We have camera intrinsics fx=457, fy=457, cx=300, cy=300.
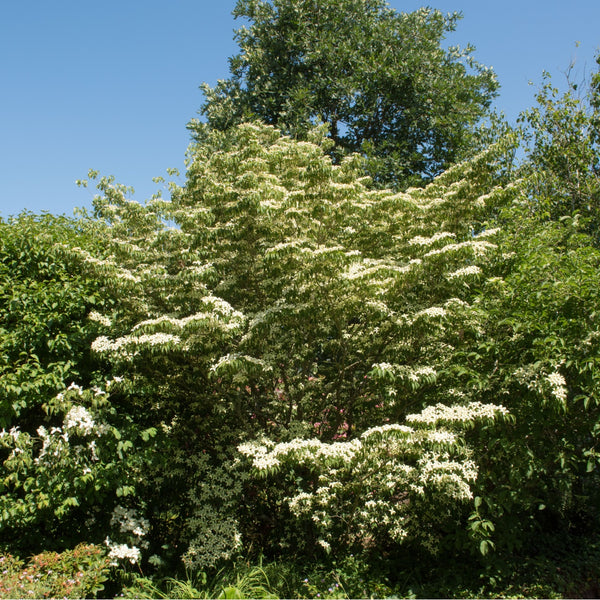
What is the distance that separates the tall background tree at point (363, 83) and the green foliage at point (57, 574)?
9.72m

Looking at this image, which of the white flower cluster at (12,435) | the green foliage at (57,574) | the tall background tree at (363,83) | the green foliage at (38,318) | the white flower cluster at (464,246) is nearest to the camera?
the green foliage at (57,574)

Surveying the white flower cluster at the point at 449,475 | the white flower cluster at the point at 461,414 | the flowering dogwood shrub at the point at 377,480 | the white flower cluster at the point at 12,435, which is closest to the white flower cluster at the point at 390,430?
the flowering dogwood shrub at the point at 377,480

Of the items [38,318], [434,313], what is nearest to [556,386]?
[434,313]

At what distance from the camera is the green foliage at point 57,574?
169 inches

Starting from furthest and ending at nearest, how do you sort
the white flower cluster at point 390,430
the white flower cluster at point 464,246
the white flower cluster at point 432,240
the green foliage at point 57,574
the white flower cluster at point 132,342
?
the white flower cluster at point 432,240
the white flower cluster at point 464,246
the white flower cluster at point 132,342
the white flower cluster at point 390,430
the green foliage at point 57,574

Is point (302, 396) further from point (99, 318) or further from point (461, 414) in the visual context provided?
point (99, 318)

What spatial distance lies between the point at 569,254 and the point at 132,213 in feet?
20.9

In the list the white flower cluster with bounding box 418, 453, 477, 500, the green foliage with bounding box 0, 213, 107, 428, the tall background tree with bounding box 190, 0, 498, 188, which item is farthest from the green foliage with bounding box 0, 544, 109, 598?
the tall background tree with bounding box 190, 0, 498, 188

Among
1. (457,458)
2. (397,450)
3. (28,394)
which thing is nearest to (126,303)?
(28,394)

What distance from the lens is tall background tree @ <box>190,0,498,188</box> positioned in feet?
40.0

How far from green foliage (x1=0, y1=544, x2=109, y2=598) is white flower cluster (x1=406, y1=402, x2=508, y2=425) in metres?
3.77

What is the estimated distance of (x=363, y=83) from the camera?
40.8 ft

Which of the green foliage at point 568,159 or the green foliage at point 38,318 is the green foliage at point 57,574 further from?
the green foliage at point 568,159

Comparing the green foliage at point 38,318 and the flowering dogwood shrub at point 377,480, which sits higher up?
the green foliage at point 38,318
